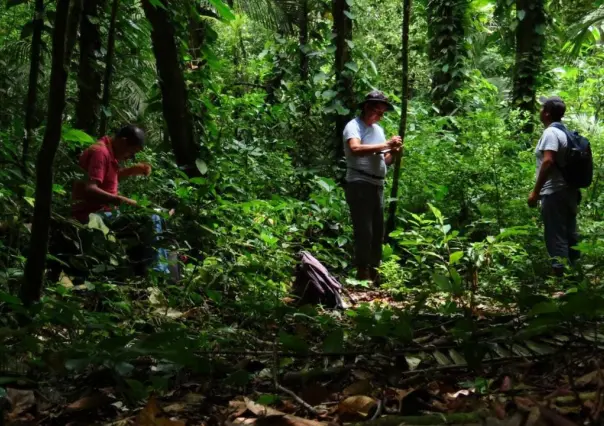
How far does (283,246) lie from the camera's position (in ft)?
17.0

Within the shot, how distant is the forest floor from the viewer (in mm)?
1677

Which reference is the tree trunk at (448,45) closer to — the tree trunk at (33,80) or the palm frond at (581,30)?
the palm frond at (581,30)

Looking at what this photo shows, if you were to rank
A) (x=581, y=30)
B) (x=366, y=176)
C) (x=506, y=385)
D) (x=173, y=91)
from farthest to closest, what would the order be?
(x=581, y=30) < (x=173, y=91) < (x=366, y=176) < (x=506, y=385)

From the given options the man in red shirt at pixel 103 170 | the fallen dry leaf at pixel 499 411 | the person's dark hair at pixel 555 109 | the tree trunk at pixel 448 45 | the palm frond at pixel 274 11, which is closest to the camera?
the fallen dry leaf at pixel 499 411

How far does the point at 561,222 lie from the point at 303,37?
5638 mm

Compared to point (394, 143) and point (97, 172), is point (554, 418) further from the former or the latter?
point (394, 143)

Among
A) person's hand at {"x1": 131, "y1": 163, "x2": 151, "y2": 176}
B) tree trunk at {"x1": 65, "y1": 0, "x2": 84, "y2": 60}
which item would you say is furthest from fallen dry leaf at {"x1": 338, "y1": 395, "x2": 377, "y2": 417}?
person's hand at {"x1": 131, "y1": 163, "x2": 151, "y2": 176}

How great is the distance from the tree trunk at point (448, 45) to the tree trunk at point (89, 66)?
19.6 feet

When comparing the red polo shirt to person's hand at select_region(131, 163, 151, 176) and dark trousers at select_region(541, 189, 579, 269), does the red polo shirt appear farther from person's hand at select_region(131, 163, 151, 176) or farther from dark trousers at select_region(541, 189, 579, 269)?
dark trousers at select_region(541, 189, 579, 269)

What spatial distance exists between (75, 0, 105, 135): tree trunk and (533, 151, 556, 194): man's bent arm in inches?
152

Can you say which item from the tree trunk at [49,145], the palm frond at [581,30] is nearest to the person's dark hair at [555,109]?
the palm frond at [581,30]

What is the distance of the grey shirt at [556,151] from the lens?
5637 millimetres

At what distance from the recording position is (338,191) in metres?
7.65

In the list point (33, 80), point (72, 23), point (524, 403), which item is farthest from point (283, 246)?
point (524, 403)
